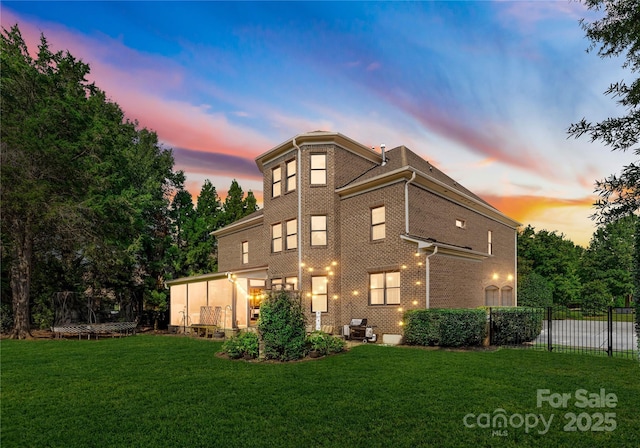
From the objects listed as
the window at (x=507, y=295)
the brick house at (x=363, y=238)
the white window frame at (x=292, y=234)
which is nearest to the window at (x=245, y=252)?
the brick house at (x=363, y=238)

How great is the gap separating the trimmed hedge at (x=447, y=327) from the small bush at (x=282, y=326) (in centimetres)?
473

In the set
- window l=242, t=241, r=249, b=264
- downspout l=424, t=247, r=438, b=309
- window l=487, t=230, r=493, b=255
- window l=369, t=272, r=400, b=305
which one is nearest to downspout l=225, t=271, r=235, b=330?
window l=242, t=241, r=249, b=264

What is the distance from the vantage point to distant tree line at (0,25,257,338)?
63.6 feet

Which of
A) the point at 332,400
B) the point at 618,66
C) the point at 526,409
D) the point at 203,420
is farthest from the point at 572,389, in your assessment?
the point at 203,420

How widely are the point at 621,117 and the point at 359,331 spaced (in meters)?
12.2

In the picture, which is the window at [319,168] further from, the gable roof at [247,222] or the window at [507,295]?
the window at [507,295]

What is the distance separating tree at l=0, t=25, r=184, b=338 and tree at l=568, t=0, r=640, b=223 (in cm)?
2186

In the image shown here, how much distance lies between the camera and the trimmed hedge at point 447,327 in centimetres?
1327

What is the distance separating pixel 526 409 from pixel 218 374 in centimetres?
672

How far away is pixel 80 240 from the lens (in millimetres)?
20609

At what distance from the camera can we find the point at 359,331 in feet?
53.1

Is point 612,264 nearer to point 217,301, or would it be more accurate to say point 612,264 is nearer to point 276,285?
point 217,301

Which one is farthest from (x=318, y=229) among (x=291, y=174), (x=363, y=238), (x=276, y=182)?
(x=276, y=182)

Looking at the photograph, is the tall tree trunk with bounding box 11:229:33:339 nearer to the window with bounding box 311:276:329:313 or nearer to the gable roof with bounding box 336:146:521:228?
the window with bounding box 311:276:329:313
